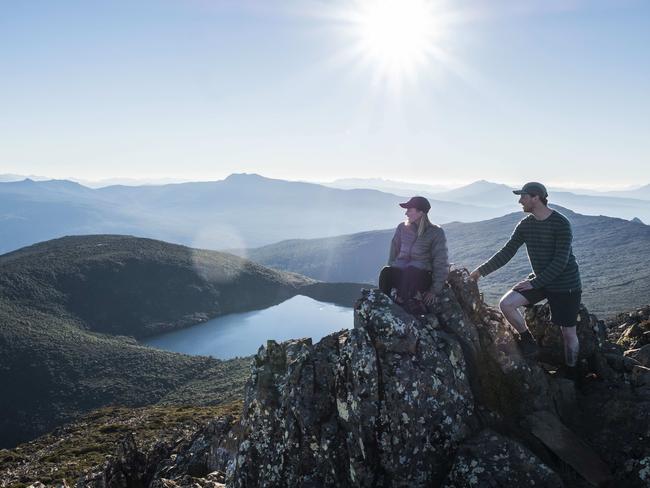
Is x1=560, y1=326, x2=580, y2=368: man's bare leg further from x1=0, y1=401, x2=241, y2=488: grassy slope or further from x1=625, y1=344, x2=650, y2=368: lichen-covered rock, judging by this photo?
x1=0, y1=401, x2=241, y2=488: grassy slope

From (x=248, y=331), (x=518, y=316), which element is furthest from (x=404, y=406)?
(x=248, y=331)

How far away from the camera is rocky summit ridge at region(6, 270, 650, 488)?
10570 millimetres

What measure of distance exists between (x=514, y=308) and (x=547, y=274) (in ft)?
4.61

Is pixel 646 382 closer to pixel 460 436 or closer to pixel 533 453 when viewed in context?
pixel 533 453

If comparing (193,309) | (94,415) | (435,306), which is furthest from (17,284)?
(435,306)

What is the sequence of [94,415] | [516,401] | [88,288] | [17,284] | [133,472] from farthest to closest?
[88,288] → [17,284] → [94,415] → [133,472] → [516,401]

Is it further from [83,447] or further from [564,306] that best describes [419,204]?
[83,447]

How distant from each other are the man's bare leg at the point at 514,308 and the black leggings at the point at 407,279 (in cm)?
225

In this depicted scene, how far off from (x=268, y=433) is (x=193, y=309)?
639ft

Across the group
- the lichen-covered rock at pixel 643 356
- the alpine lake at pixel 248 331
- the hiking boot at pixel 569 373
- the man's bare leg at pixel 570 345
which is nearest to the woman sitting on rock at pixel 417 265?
the man's bare leg at pixel 570 345

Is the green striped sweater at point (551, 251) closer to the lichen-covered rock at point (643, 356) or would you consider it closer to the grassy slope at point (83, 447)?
the lichen-covered rock at point (643, 356)

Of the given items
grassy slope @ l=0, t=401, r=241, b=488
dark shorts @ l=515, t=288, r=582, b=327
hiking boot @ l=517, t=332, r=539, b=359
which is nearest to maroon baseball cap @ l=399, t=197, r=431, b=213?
dark shorts @ l=515, t=288, r=582, b=327

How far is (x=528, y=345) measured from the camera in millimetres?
12953

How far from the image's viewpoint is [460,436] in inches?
437
